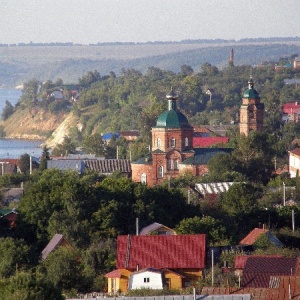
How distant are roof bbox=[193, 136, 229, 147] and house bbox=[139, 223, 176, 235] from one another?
72.9 ft

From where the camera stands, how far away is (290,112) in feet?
205

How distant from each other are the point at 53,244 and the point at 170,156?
49.1ft

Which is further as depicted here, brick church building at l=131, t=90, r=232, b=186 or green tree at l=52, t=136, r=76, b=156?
green tree at l=52, t=136, r=76, b=156

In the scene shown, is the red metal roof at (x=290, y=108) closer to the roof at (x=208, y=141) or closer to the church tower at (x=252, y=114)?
the roof at (x=208, y=141)

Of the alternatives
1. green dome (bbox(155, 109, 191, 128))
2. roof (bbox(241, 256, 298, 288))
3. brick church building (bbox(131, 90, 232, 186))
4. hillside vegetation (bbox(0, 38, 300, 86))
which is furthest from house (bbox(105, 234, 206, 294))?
hillside vegetation (bbox(0, 38, 300, 86))

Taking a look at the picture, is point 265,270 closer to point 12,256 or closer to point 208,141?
point 12,256

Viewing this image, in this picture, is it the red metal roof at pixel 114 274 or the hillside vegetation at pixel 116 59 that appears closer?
the red metal roof at pixel 114 274

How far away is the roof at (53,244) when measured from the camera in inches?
911

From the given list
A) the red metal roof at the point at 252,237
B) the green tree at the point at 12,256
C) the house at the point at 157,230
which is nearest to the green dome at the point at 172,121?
the house at the point at 157,230

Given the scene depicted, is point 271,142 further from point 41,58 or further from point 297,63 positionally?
point 41,58

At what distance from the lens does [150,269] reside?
69.2 feet

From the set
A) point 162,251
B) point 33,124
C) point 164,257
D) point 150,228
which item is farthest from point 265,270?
point 33,124

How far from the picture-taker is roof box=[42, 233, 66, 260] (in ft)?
75.9

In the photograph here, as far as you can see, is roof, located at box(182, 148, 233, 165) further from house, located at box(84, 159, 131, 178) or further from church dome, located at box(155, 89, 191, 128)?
house, located at box(84, 159, 131, 178)
